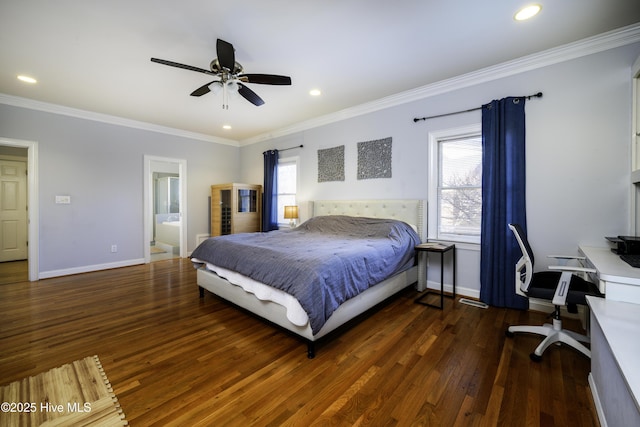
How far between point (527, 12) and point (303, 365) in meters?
3.21

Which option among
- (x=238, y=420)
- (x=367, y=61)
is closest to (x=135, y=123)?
(x=367, y=61)

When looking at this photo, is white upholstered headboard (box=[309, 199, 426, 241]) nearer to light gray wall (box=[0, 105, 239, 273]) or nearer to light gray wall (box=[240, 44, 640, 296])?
light gray wall (box=[240, 44, 640, 296])

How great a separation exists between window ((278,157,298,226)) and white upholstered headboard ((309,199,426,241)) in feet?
2.58

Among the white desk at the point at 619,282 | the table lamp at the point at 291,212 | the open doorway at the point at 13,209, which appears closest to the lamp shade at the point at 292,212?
the table lamp at the point at 291,212

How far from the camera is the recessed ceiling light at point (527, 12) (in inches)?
80.0

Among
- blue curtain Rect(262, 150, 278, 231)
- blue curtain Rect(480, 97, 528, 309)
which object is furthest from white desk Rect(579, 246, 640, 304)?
blue curtain Rect(262, 150, 278, 231)

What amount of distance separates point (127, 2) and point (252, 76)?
0.99 metres

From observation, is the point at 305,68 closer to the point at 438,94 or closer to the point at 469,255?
the point at 438,94

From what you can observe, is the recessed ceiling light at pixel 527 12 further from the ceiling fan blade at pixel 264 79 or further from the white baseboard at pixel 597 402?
the white baseboard at pixel 597 402

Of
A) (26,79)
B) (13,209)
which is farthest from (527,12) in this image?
(13,209)

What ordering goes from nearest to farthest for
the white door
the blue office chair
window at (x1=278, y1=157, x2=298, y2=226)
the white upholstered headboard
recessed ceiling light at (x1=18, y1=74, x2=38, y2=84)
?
the blue office chair → recessed ceiling light at (x1=18, y1=74, x2=38, y2=84) → the white upholstered headboard → the white door → window at (x1=278, y1=157, x2=298, y2=226)

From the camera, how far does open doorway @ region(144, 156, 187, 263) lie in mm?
5105

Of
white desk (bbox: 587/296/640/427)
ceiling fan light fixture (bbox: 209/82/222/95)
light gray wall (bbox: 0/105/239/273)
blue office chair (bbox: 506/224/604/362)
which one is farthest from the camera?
light gray wall (bbox: 0/105/239/273)

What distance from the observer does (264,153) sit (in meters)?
5.68
